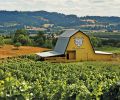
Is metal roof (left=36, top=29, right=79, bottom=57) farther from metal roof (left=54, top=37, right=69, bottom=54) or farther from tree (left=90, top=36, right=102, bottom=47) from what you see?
tree (left=90, top=36, right=102, bottom=47)

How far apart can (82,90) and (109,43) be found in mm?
89463

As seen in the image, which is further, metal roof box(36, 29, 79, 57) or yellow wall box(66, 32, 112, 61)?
yellow wall box(66, 32, 112, 61)

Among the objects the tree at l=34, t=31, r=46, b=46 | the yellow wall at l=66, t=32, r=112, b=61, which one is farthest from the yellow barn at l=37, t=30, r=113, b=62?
the tree at l=34, t=31, r=46, b=46

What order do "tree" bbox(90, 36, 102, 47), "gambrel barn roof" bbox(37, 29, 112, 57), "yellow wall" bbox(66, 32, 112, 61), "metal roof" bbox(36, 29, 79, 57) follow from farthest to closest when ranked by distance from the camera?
"tree" bbox(90, 36, 102, 47) → "yellow wall" bbox(66, 32, 112, 61) → "metal roof" bbox(36, 29, 79, 57) → "gambrel barn roof" bbox(37, 29, 112, 57)

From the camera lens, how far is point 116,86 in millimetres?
21391

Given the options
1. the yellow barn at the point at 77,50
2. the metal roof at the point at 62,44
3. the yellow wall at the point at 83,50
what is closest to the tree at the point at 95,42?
the metal roof at the point at 62,44

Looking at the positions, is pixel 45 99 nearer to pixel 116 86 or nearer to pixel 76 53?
pixel 116 86

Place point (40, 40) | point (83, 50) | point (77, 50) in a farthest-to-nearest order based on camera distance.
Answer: point (40, 40) < point (83, 50) < point (77, 50)

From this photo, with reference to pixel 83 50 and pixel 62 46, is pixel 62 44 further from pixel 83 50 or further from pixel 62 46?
pixel 83 50

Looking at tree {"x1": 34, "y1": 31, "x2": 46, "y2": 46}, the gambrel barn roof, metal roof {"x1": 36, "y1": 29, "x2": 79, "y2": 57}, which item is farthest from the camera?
tree {"x1": 34, "y1": 31, "x2": 46, "y2": 46}

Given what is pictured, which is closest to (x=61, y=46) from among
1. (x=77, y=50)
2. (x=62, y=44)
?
(x=62, y=44)

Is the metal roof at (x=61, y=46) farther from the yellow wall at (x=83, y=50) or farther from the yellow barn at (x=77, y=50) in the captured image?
the yellow wall at (x=83, y=50)

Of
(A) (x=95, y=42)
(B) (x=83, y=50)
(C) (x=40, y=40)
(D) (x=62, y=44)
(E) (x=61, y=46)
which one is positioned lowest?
(A) (x=95, y=42)

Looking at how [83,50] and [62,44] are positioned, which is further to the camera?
[62,44]
